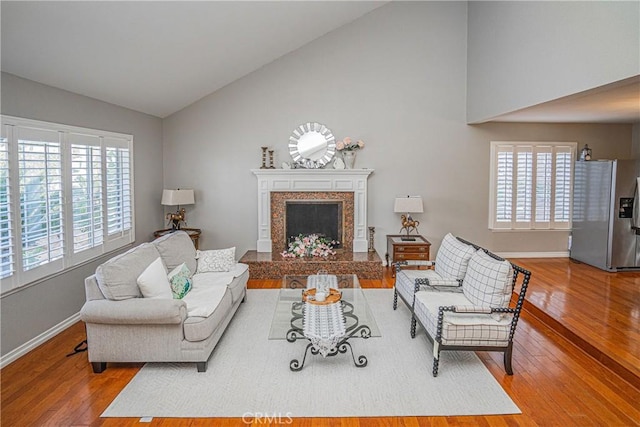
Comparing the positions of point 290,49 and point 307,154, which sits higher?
point 290,49

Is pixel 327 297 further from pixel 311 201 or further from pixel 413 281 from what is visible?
pixel 311 201

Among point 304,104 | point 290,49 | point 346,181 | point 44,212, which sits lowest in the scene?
point 44,212

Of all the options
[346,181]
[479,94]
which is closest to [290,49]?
[346,181]

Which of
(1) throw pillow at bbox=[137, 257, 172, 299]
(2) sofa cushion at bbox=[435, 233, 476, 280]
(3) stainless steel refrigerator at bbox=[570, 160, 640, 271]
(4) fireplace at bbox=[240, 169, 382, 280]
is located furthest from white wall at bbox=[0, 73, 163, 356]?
(3) stainless steel refrigerator at bbox=[570, 160, 640, 271]

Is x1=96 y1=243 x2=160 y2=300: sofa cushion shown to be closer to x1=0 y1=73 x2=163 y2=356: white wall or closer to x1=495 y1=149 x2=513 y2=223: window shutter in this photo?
x1=0 y1=73 x2=163 y2=356: white wall

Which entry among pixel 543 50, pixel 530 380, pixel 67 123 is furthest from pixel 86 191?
pixel 543 50

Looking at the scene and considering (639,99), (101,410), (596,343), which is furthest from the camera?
(639,99)

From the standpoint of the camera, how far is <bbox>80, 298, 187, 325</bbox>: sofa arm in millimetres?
3424

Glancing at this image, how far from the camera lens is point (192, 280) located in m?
4.73

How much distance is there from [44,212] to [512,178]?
22.4 ft

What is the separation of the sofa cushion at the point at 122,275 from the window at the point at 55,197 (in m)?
0.91

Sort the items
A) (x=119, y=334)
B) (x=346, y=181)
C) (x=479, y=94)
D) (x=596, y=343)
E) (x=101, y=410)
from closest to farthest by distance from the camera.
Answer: (x=101, y=410), (x=119, y=334), (x=596, y=343), (x=479, y=94), (x=346, y=181)

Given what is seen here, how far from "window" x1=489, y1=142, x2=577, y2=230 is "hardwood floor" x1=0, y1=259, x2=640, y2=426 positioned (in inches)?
96.1

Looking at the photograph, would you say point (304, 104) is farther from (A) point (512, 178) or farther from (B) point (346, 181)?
(A) point (512, 178)
